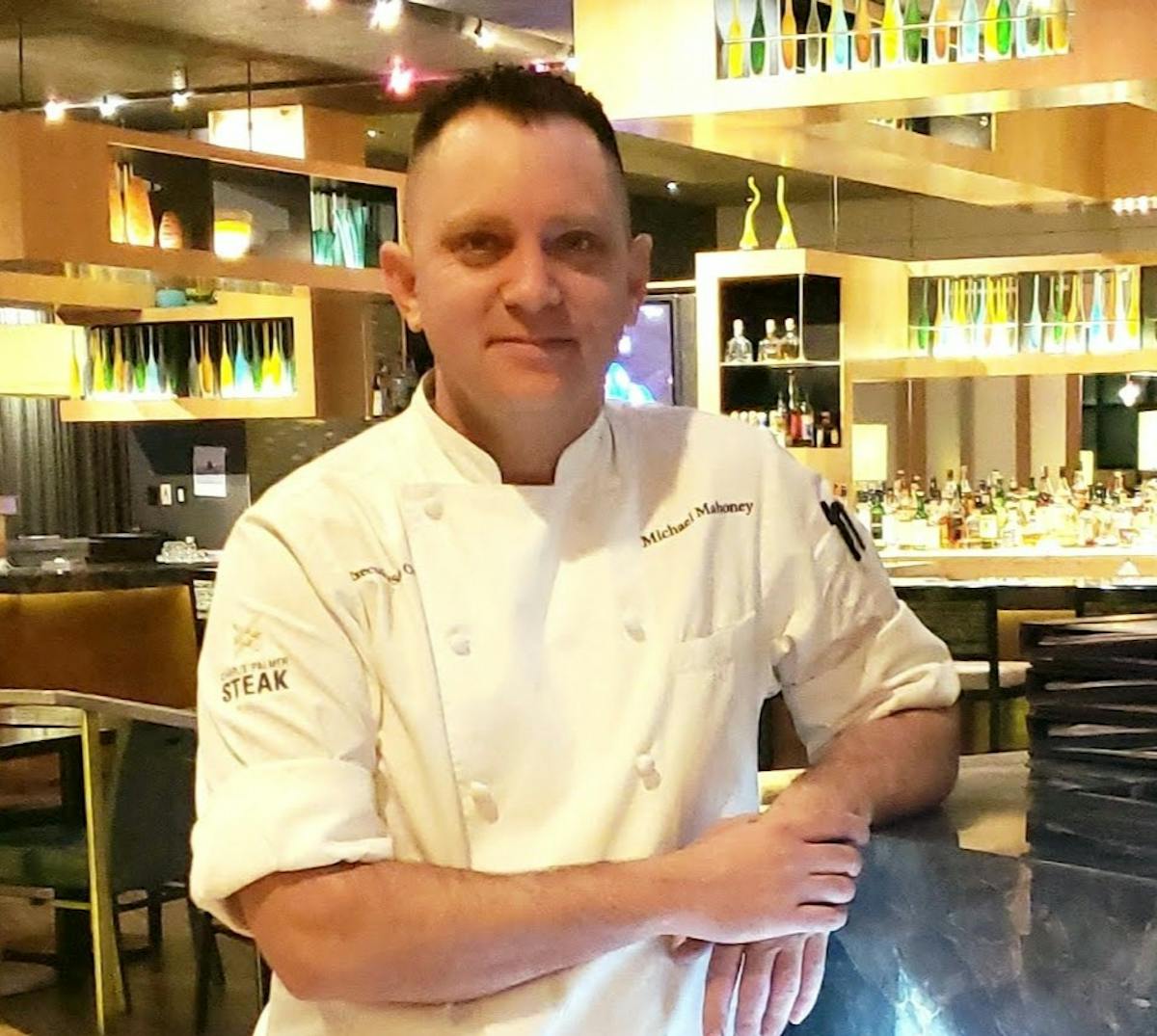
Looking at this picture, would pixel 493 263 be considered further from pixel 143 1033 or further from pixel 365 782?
pixel 143 1033

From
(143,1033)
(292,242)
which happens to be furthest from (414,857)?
(292,242)

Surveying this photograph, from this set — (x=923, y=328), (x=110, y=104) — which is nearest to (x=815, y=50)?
(x=923, y=328)

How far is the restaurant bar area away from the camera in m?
1.21

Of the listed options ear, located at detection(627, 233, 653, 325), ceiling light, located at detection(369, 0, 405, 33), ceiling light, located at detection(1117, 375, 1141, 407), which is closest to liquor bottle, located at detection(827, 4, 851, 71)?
ceiling light, located at detection(369, 0, 405, 33)

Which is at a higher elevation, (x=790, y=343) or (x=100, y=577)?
(x=790, y=343)

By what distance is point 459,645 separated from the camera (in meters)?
1.21

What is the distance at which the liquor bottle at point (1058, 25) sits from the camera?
3457 mm

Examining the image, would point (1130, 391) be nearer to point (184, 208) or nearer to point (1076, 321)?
point (1076, 321)

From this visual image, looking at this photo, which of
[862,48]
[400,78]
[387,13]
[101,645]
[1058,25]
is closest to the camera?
[1058,25]

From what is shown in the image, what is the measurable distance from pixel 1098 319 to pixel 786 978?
235 inches

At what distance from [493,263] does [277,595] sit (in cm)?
30

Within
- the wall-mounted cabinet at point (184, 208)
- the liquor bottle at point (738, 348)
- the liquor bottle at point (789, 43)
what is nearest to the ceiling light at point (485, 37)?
the wall-mounted cabinet at point (184, 208)

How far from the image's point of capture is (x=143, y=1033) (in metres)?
3.99

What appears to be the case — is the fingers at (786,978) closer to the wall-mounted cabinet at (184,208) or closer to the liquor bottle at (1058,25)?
the liquor bottle at (1058,25)
